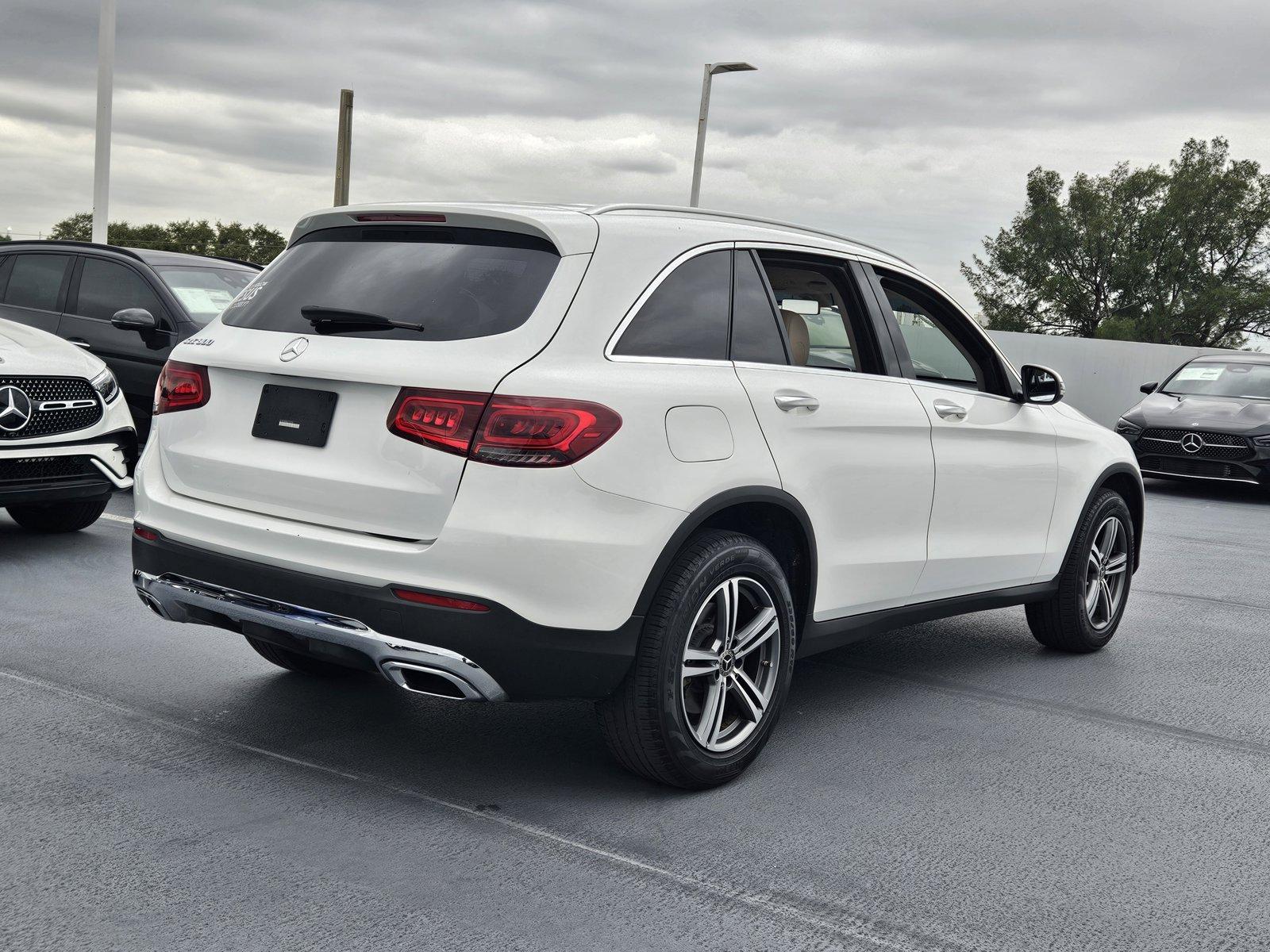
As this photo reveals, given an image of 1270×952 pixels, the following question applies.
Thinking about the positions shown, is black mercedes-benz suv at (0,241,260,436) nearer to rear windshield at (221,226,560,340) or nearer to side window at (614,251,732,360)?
rear windshield at (221,226,560,340)

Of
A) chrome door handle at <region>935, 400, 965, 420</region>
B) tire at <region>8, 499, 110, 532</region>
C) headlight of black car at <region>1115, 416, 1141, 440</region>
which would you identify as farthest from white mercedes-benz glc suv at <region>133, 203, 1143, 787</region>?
headlight of black car at <region>1115, 416, 1141, 440</region>

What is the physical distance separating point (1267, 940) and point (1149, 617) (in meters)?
4.23

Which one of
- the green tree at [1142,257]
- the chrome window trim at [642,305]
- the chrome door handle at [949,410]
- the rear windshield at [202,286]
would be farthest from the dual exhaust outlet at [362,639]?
the green tree at [1142,257]

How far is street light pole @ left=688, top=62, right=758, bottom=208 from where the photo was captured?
80.3 feet

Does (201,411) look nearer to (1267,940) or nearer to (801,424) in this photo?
(801,424)

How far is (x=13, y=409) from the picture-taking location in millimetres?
7043

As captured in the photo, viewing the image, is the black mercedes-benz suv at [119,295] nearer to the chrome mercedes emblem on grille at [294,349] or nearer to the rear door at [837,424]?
the chrome mercedes emblem on grille at [294,349]

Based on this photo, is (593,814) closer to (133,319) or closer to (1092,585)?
(1092,585)

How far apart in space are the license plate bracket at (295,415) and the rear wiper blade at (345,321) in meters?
0.21

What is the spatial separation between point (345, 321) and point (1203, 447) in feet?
38.6

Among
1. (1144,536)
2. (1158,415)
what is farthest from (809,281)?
(1158,415)

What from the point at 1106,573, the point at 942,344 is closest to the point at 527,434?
the point at 942,344

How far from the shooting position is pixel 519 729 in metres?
4.62

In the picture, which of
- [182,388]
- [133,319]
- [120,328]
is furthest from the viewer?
[120,328]
